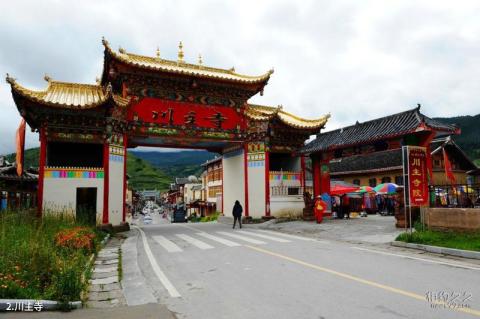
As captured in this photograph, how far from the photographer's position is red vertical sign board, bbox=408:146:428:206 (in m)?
11.9

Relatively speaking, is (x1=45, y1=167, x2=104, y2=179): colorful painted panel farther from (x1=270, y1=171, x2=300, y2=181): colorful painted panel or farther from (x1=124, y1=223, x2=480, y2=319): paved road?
(x1=270, y1=171, x2=300, y2=181): colorful painted panel

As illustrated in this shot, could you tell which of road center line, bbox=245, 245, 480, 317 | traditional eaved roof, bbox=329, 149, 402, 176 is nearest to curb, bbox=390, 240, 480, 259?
road center line, bbox=245, 245, 480, 317

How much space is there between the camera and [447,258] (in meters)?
8.81

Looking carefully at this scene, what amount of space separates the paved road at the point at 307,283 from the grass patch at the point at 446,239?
1.11 meters

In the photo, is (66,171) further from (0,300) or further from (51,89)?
(0,300)

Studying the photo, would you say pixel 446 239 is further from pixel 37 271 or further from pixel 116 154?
pixel 116 154

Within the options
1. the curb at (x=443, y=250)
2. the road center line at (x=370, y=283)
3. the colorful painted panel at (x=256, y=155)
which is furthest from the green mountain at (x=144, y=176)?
the road center line at (x=370, y=283)

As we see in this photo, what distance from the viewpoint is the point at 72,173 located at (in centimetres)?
1694

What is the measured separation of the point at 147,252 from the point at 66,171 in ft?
27.0

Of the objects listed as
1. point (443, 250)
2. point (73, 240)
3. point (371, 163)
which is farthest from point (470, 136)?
point (73, 240)

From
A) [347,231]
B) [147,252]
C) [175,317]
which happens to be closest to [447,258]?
[347,231]

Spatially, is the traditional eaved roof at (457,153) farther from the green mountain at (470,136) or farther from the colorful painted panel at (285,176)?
the green mountain at (470,136)

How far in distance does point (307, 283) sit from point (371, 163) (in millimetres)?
33386

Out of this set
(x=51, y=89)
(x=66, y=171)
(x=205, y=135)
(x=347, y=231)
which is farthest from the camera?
(x=205, y=135)
